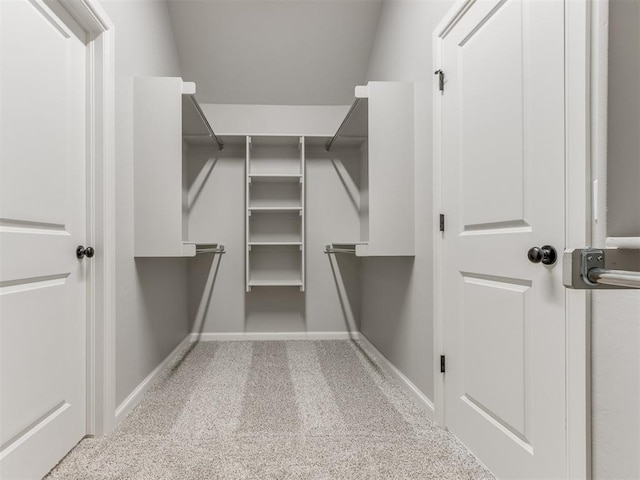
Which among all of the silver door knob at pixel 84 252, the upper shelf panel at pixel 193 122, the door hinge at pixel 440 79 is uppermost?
the upper shelf panel at pixel 193 122

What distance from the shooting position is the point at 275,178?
334 centimetres

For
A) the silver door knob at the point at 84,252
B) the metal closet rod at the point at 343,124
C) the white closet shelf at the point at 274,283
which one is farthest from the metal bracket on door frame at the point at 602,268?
the white closet shelf at the point at 274,283

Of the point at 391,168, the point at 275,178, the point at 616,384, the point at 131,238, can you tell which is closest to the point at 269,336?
the point at 275,178

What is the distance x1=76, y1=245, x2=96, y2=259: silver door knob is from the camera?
1607 mm

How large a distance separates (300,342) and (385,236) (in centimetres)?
160

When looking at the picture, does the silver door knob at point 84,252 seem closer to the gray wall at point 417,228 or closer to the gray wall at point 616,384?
the gray wall at point 417,228

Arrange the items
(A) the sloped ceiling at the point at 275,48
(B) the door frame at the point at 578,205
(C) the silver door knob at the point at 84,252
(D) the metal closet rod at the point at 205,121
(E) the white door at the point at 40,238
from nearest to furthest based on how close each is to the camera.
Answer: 1. (B) the door frame at the point at 578,205
2. (E) the white door at the point at 40,238
3. (C) the silver door knob at the point at 84,252
4. (D) the metal closet rod at the point at 205,121
5. (A) the sloped ceiling at the point at 275,48

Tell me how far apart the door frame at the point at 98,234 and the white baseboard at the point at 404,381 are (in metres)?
1.44

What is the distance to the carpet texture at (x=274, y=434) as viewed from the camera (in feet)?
4.58

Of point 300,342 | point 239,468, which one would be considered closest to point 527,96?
point 239,468

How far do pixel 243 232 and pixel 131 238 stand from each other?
1503mm

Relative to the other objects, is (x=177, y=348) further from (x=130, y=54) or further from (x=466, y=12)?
(x=466, y=12)

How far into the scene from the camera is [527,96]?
1.20 meters

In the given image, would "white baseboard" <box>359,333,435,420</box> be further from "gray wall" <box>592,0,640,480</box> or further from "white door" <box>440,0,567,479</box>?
"gray wall" <box>592,0,640,480</box>
